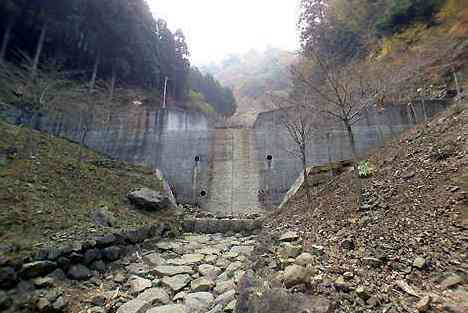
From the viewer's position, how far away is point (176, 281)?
4629 mm

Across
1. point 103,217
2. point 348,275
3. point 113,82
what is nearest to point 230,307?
point 348,275

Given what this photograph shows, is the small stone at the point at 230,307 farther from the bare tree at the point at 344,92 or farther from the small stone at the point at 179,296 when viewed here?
the bare tree at the point at 344,92

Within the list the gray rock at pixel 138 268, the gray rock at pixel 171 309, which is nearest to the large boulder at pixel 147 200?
the gray rock at pixel 138 268

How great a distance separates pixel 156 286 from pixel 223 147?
958 centimetres

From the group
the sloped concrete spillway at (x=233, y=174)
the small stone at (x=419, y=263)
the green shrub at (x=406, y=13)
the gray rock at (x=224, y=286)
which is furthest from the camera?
the green shrub at (x=406, y=13)

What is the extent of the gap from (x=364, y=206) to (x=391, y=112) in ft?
32.5

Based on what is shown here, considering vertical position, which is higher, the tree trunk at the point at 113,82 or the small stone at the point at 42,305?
the tree trunk at the point at 113,82

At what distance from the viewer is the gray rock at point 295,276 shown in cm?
303

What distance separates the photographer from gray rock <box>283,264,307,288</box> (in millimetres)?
3029

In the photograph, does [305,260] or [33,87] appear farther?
[33,87]

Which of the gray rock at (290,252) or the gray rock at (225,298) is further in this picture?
the gray rock at (290,252)

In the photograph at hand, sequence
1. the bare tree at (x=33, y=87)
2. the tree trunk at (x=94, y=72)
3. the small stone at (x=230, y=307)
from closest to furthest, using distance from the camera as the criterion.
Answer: the small stone at (x=230, y=307) < the bare tree at (x=33, y=87) < the tree trunk at (x=94, y=72)

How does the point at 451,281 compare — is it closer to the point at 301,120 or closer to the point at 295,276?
the point at 295,276

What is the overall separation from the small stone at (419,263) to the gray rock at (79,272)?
15.8 ft
